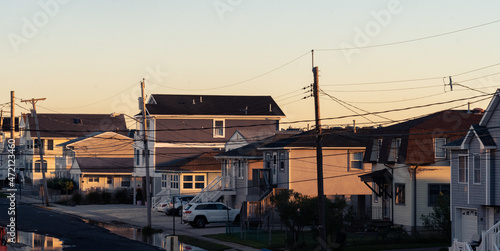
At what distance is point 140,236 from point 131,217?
15775mm

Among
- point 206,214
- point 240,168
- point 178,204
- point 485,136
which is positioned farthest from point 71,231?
point 485,136

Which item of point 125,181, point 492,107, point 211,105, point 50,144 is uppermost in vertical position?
point 211,105

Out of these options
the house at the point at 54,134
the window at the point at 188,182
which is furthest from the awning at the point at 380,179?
the house at the point at 54,134

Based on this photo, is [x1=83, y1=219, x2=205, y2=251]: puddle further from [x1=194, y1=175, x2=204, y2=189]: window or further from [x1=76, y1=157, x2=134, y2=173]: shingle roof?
[x1=76, y1=157, x2=134, y2=173]: shingle roof

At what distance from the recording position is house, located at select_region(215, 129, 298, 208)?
5794cm

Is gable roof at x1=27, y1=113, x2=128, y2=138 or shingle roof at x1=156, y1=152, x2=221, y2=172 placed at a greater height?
gable roof at x1=27, y1=113, x2=128, y2=138

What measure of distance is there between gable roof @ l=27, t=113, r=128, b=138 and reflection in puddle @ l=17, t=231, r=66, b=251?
57.7 metres

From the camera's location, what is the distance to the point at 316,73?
1315 inches

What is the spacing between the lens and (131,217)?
201 ft

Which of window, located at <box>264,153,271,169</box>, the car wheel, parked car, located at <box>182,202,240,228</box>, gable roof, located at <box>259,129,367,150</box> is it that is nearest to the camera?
parked car, located at <box>182,202,240,228</box>

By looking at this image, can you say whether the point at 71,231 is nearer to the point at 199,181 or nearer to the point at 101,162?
the point at 199,181

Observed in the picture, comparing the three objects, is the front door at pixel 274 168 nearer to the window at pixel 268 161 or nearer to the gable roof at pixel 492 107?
the window at pixel 268 161

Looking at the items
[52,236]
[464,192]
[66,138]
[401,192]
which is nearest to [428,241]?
[464,192]

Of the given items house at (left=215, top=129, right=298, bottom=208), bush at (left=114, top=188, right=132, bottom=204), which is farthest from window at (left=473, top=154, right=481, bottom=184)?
bush at (left=114, top=188, right=132, bottom=204)
